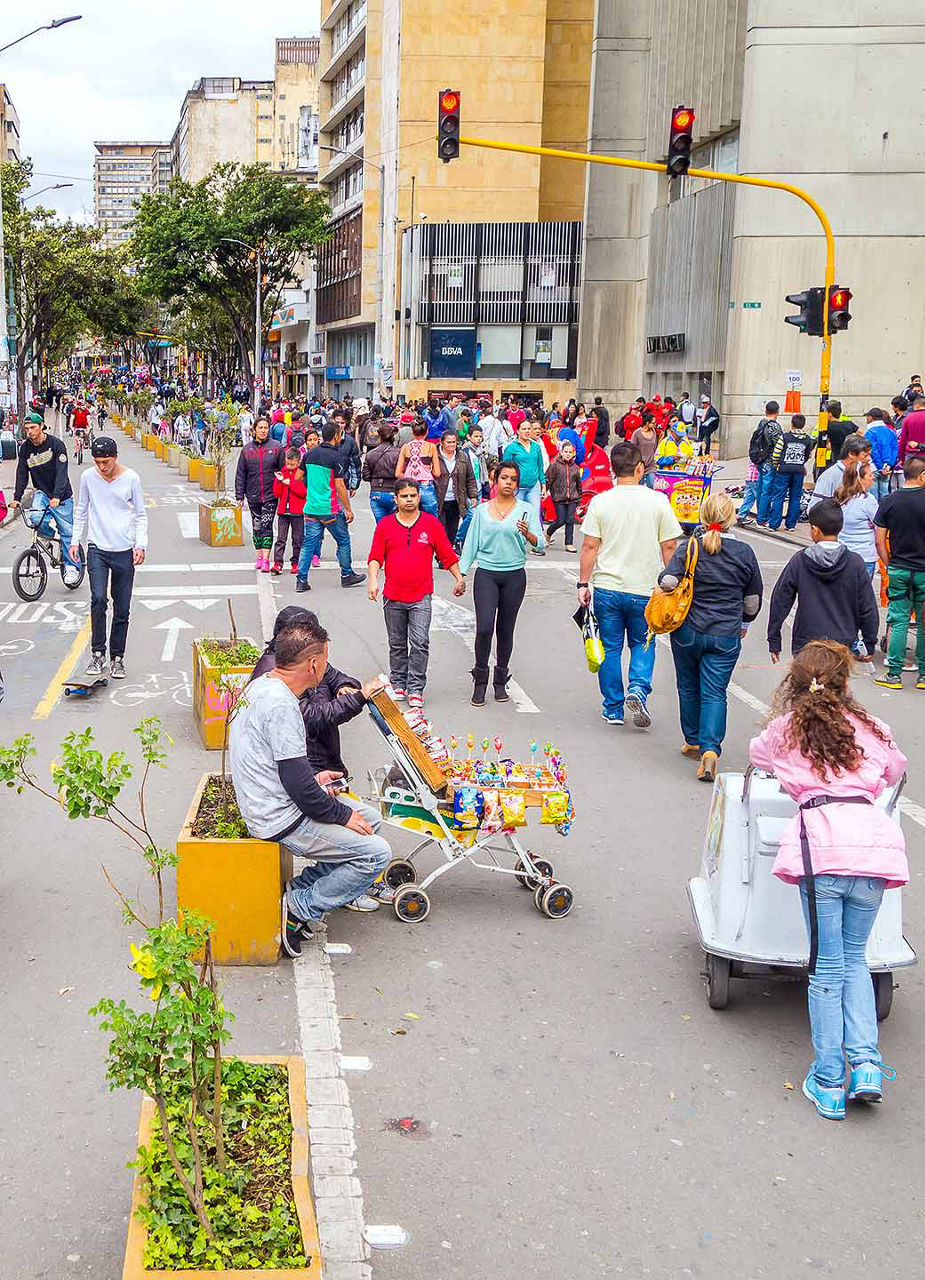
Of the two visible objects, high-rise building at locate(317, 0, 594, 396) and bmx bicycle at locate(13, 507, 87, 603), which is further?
high-rise building at locate(317, 0, 594, 396)

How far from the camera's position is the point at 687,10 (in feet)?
136

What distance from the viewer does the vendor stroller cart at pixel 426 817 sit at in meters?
6.30

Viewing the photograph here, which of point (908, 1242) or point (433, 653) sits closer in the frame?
Result: point (908, 1242)

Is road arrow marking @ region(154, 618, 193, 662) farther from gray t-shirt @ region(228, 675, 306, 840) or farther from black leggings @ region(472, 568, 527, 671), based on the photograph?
gray t-shirt @ region(228, 675, 306, 840)

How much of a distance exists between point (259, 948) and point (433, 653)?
686cm

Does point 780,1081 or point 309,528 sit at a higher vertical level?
point 309,528

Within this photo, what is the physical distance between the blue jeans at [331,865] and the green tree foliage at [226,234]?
60470mm

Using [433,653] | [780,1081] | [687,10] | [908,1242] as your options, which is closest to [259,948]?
[780,1081]

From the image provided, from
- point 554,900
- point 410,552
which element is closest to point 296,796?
point 554,900

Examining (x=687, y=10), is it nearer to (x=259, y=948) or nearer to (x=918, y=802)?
(x=918, y=802)

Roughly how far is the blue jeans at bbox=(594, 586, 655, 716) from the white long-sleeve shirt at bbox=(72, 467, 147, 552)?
3597mm

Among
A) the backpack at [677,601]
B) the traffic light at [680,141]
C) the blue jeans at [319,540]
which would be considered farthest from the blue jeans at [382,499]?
the backpack at [677,601]

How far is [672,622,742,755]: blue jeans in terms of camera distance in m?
8.61

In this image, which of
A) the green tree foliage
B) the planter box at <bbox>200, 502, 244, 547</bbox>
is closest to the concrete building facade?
the planter box at <bbox>200, 502, 244, 547</bbox>
